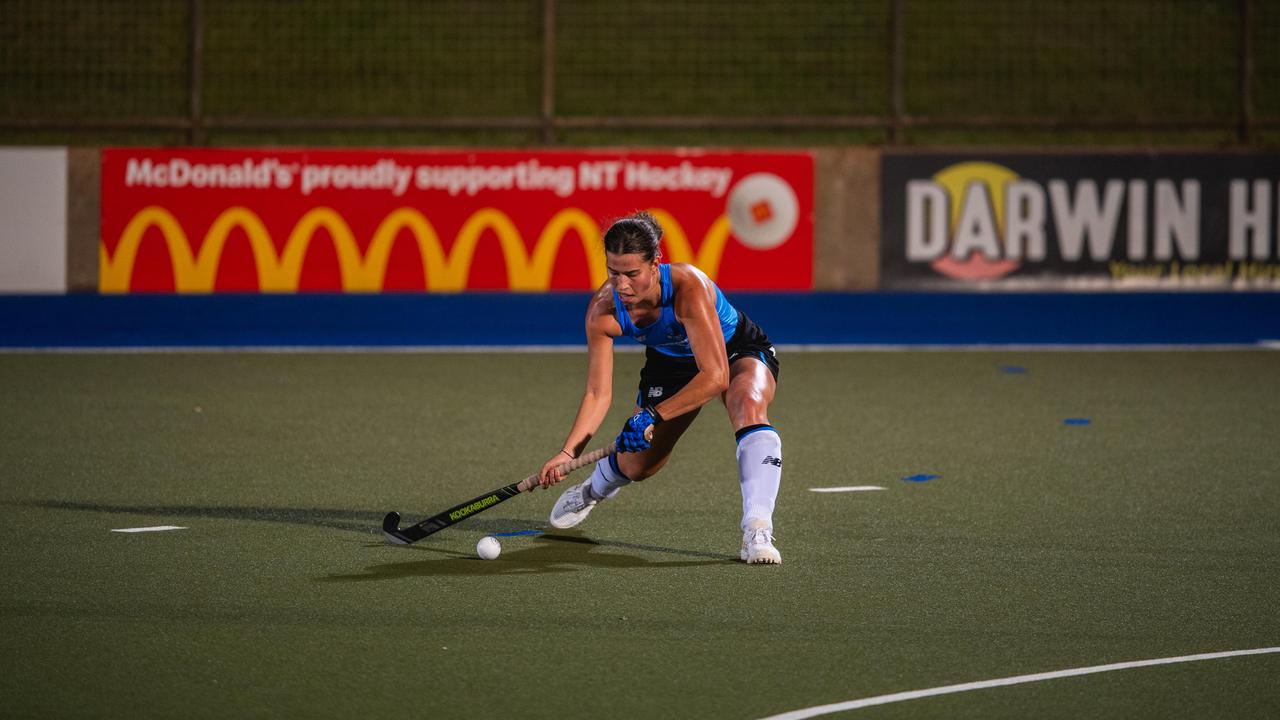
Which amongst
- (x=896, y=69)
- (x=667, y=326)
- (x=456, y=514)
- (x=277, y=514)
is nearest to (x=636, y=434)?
(x=667, y=326)

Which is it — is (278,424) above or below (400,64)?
below

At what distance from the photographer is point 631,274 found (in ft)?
20.3

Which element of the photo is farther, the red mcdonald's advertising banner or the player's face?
the red mcdonald's advertising banner

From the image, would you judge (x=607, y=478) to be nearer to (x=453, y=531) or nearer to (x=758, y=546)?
(x=453, y=531)

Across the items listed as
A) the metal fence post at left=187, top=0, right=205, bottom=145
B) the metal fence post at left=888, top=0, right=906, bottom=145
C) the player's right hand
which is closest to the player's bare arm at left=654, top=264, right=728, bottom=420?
the player's right hand

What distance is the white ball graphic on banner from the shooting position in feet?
48.6

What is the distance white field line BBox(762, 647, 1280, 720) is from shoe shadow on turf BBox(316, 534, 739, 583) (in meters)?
1.68

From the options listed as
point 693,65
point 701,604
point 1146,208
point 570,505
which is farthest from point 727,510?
point 693,65

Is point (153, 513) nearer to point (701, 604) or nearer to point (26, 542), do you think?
point (26, 542)

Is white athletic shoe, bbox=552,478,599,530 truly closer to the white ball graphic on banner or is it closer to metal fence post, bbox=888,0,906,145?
the white ball graphic on banner

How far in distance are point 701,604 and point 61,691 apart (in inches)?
76.9

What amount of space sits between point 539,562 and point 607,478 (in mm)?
569

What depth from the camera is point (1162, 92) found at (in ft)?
57.7

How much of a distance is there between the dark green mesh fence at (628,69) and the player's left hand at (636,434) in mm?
9429
